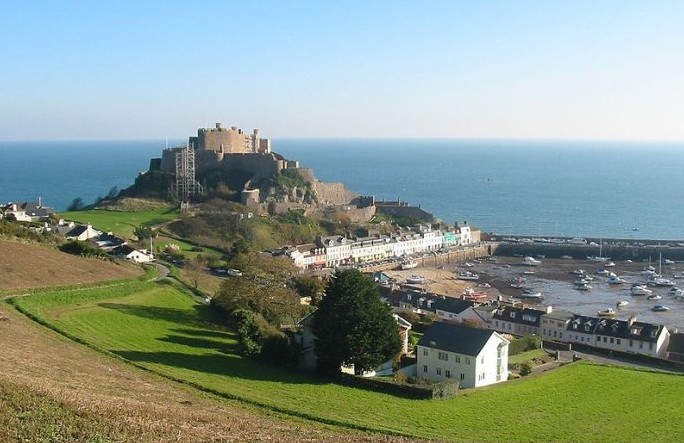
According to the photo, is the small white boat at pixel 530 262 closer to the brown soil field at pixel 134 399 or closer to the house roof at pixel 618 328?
the house roof at pixel 618 328

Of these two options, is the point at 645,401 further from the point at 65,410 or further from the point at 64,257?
the point at 64,257

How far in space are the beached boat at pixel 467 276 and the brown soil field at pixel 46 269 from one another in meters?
27.5

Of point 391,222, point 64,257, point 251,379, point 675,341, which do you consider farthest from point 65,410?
point 391,222

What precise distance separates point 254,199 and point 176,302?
108 feet

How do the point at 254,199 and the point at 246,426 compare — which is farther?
the point at 254,199

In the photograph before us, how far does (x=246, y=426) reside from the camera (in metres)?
14.2

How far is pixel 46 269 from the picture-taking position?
101 ft

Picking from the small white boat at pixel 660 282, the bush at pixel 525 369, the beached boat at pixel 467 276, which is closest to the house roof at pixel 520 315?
the bush at pixel 525 369

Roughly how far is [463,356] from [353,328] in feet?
12.6

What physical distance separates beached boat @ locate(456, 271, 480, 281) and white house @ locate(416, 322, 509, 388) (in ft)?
102

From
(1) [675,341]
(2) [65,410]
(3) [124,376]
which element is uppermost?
(2) [65,410]

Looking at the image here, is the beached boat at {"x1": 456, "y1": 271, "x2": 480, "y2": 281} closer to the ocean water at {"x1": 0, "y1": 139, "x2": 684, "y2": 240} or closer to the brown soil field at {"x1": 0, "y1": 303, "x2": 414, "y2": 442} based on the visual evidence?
the ocean water at {"x1": 0, "y1": 139, "x2": 684, "y2": 240}

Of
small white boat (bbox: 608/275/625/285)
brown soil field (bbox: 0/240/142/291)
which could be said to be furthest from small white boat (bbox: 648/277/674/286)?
brown soil field (bbox: 0/240/142/291)

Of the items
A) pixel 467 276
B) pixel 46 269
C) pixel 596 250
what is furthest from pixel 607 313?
pixel 46 269
